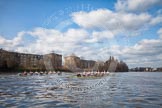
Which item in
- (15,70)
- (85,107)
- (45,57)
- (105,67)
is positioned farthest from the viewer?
(45,57)

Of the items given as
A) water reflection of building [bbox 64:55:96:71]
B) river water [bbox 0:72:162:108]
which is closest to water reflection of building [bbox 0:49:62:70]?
water reflection of building [bbox 64:55:96:71]

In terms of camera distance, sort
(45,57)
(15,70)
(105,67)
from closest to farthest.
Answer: (15,70) < (105,67) < (45,57)

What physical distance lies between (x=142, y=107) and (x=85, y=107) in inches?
159

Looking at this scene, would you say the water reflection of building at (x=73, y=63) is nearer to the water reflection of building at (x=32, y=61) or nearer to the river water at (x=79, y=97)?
the water reflection of building at (x=32, y=61)

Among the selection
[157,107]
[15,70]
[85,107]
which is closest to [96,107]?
[85,107]

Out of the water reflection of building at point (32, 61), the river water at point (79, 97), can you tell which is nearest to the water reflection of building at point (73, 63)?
the water reflection of building at point (32, 61)

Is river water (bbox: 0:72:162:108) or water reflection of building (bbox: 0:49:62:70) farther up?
water reflection of building (bbox: 0:49:62:70)

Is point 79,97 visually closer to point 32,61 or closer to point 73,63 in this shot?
point 73,63

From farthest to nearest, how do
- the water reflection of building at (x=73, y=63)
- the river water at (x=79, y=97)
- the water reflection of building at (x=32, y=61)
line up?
the water reflection of building at (x=73, y=63)
the water reflection of building at (x=32, y=61)
the river water at (x=79, y=97)

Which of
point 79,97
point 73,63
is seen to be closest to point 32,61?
point 73,63

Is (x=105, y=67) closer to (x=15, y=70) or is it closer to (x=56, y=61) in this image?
(x=56, y=61)

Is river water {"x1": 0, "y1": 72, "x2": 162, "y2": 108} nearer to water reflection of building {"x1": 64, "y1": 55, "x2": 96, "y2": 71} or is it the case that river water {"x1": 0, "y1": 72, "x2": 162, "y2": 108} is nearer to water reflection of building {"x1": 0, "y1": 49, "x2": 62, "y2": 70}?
water reflection of building {"x1": 0, "y1": 49, "x2": 62, "y2": 70}

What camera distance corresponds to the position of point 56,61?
630 ft

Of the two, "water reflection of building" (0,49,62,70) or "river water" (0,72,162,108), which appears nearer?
"river water" (0,72,162,108)
